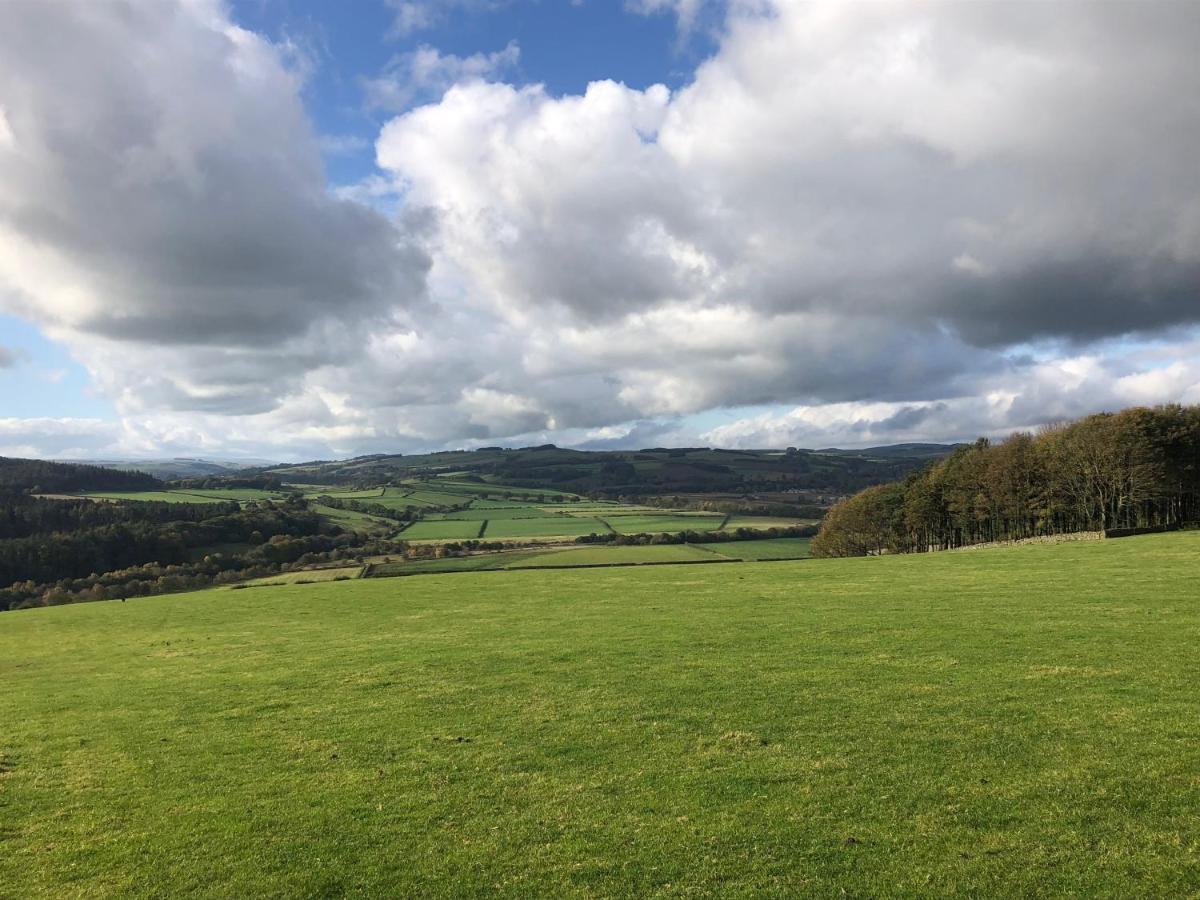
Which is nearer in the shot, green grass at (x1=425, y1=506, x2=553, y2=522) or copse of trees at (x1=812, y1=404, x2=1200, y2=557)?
copse of trees at (x1=812, y1=404, x2=1200, y2=557)

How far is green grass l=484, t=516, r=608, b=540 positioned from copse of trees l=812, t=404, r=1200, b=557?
1812 inches

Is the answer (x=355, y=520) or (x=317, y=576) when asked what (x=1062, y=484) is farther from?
(x=355, y=520)

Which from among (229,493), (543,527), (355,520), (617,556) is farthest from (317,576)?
(229,493)

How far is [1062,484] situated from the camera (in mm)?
61562

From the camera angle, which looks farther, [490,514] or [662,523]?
[490,514]

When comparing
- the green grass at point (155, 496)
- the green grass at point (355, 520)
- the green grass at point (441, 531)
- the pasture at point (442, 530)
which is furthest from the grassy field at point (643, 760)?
the green grass at point (155, 496)

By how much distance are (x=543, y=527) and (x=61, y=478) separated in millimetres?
120941

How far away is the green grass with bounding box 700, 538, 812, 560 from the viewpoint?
7619 cm

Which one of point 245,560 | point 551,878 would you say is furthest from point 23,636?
point 245,560

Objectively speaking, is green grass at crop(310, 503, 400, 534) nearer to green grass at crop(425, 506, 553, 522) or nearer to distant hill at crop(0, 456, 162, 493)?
green grass at crop(425, 506, 553, 522)

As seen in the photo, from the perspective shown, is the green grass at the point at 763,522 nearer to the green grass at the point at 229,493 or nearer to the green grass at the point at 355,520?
the green grass at the point at 355,520

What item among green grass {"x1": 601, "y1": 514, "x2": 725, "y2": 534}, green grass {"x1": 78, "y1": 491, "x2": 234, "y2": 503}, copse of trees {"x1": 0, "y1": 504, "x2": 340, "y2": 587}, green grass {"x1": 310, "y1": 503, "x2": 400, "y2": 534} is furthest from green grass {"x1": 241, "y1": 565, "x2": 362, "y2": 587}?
green grass {"x1": 78, "y1": 491, "x2": 234, "y2": 503}

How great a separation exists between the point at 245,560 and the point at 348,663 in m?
80.1

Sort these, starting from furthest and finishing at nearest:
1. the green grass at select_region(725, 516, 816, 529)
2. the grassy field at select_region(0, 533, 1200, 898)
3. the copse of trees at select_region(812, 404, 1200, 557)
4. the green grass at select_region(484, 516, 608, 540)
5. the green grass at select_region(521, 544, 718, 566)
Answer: the green grass at select_region(725, 516, 816, 529), the green grass at select_region(484, 516, 608, 540), the green grass at select_region(521, 544, 718, 566), the copse of trees at select_region(812, 404, 1200, 557), the grassy field at select_region(0, 533, 1200, 898)
